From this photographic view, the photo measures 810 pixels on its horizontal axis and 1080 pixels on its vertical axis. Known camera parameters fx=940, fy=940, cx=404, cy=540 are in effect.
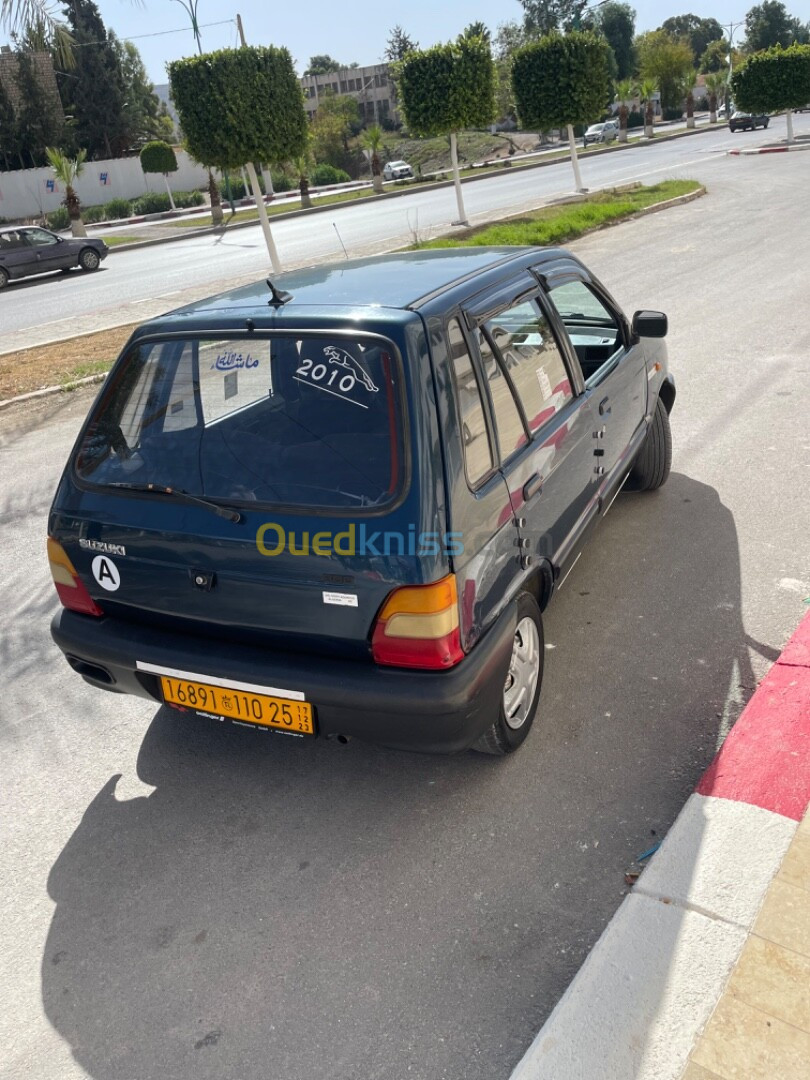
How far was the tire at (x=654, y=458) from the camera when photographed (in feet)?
18.5

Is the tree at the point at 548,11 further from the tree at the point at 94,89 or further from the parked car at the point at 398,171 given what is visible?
the parked car at the point at 398,171

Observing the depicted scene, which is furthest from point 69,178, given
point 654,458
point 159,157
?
point 654,458

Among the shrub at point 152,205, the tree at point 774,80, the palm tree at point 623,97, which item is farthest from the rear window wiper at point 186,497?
the palm tree at point 623,97

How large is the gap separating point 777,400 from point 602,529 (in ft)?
8.96

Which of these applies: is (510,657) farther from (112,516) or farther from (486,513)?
(112,516)

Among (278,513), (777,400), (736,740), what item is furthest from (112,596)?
(777,400)

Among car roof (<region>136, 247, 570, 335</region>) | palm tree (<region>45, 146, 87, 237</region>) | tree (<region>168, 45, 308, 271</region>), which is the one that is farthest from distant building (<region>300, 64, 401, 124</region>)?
car roof (<region>136, 247, 570, 335</region>)

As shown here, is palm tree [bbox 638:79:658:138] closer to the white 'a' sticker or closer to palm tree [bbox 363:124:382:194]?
palm tree [bbox 363:124:382:194]

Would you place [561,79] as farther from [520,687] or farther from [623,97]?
[623,97]

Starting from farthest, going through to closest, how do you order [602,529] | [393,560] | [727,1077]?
[602,529] → [393,560] → [727,1077]

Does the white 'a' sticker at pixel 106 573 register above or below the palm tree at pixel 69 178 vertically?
below

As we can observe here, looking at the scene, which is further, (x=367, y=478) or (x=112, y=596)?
(x=112, y=596)

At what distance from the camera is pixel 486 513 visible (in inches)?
124

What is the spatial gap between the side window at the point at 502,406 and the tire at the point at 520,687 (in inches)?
22.2
